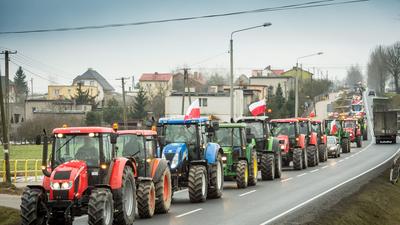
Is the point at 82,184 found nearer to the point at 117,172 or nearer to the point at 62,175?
the point at 62,175

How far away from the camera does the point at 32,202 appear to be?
15281 millimetres

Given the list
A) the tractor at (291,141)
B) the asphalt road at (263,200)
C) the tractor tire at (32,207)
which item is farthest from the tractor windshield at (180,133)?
the tractor at (291,141)

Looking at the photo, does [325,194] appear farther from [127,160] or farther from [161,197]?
[127,160]

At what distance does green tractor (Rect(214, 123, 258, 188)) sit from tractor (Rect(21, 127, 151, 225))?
466 inches

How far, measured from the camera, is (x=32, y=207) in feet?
50.1

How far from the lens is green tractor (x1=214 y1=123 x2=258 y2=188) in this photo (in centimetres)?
2908

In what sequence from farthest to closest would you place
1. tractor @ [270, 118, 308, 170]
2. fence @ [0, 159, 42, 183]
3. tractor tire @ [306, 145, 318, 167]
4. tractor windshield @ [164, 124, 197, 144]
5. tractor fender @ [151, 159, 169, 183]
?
1. tractor tire @ [306, 145, 318, 167]
2. tractor @ [270, 118, 308, 170]
3. fence @ [0, 159, 42, 183]
4. tractor windshield @ [164, 124, 197, 144]
5. tractor fender @ [151, 159, 169, 183]

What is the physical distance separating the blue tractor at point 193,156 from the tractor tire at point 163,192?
6.62 feet

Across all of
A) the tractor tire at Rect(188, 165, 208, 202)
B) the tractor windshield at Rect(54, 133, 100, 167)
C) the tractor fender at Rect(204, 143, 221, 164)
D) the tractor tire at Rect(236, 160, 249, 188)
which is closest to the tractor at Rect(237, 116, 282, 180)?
the tractor tire at Rect(236, 160, 249, 188)

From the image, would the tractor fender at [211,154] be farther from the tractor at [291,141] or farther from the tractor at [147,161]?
the tractor at [291,141]

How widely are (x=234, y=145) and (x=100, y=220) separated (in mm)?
14971

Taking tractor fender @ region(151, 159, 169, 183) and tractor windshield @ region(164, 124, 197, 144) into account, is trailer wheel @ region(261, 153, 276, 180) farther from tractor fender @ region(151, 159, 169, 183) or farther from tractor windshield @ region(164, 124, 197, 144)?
tractor fender @ region(151, 159, 169, 183)

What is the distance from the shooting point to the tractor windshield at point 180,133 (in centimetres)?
2409

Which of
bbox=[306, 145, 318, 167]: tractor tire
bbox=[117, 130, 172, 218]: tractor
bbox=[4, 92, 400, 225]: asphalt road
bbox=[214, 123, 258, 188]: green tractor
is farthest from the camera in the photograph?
bbox=[306, 145, 318, 167]: tractor tire
